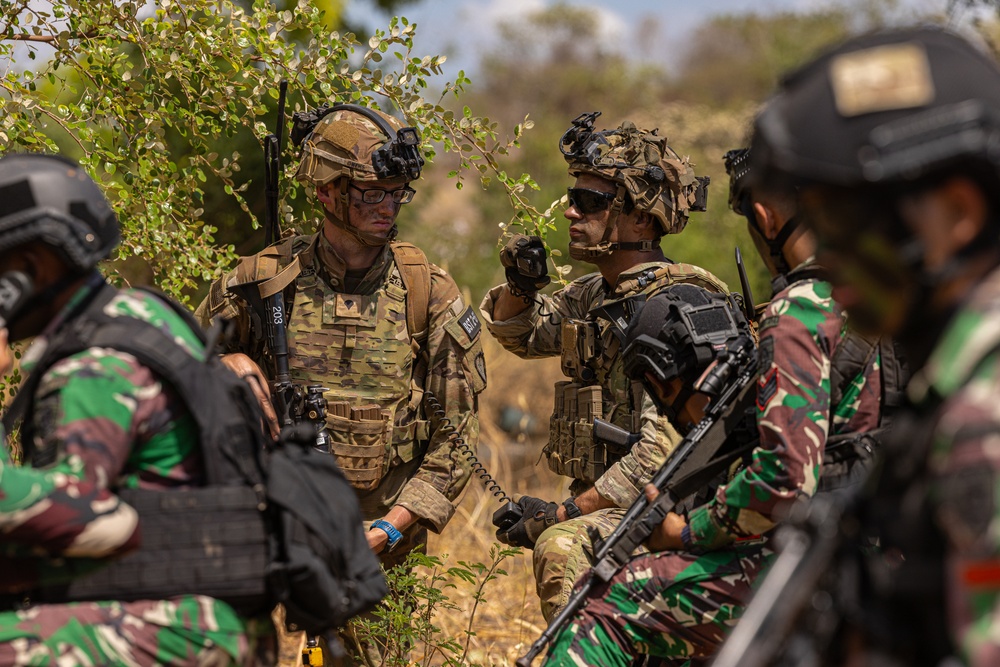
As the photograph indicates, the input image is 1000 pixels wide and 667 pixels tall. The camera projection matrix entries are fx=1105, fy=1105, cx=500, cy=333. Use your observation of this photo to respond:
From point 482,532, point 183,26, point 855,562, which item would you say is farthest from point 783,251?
point 482,532

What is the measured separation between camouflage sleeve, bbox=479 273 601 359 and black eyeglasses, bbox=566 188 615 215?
382mm

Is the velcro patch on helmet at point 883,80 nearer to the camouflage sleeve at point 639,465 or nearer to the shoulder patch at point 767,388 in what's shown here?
the shoulder patch at point 767,388

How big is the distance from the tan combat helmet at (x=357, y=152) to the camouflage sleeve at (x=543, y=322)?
2.87 feet

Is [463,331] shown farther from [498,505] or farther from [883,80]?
[498,505]

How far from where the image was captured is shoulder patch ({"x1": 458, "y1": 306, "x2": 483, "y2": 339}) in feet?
15.7

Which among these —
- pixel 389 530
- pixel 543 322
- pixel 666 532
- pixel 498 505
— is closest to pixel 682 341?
pixel 666 532

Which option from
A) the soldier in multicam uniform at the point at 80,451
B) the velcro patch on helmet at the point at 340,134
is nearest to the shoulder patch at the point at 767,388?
the soldier in multicam uniform at the point at 80,451

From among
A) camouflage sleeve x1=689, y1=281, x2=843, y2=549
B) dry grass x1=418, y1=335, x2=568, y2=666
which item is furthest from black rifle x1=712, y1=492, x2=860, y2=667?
dry grass x1=418, y1=335, x2=568, y2=666

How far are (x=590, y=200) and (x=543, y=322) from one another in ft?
2.27

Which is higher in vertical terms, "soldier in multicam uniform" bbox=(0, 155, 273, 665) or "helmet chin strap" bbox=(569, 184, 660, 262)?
"helmet chin strap" bbox=(569, 184, 660, 262)

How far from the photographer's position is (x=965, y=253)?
1.95 meters

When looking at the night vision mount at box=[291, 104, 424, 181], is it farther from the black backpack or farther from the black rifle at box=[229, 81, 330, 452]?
the black backpack

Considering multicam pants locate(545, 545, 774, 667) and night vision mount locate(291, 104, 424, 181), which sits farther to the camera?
night vision mount locate(291, 104, 424, 181)

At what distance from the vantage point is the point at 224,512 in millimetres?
2670
